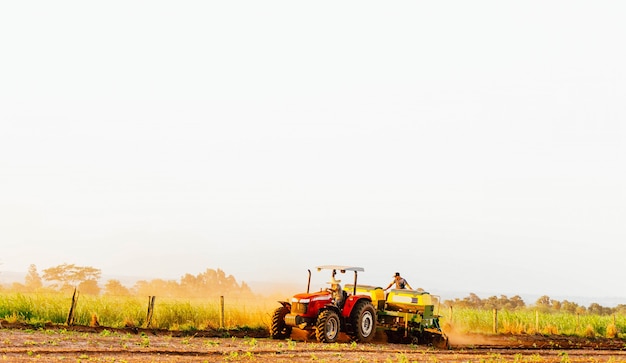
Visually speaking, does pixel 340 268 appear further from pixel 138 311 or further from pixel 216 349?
pixel 138 311

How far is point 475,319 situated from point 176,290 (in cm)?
2649

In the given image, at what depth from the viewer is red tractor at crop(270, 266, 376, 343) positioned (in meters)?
20.7

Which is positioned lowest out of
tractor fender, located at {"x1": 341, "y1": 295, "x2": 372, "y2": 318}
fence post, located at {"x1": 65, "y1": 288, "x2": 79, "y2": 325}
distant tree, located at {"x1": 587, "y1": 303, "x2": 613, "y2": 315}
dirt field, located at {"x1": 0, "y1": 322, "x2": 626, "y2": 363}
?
dirt field, located at {"x1": 0, "y1": 322, "x2": 626, "y2": 363}

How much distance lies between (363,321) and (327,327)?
1491mm

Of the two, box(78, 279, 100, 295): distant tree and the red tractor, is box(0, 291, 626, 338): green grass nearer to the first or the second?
box(78, 279, 100, 295): distant tree

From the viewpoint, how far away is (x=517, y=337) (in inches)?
1176

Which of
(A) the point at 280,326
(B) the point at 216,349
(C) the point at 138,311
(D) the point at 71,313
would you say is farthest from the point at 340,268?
(D) the point at 71,313

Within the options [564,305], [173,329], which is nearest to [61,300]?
[173,329]

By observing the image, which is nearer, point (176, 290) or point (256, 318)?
point (256, 318)

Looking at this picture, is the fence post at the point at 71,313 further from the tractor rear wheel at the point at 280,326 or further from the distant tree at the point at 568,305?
the distant tree at the point at 568,305

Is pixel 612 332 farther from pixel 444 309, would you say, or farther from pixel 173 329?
pixel 173 329

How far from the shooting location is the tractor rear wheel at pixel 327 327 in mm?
20430

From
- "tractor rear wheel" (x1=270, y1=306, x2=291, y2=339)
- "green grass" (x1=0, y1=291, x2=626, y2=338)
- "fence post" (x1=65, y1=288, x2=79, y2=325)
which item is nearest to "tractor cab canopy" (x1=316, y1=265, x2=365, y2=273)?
"tractor rear wheel" (x1=270, y1=306, x2=291, y2=339)

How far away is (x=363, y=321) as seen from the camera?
70.8 feet
